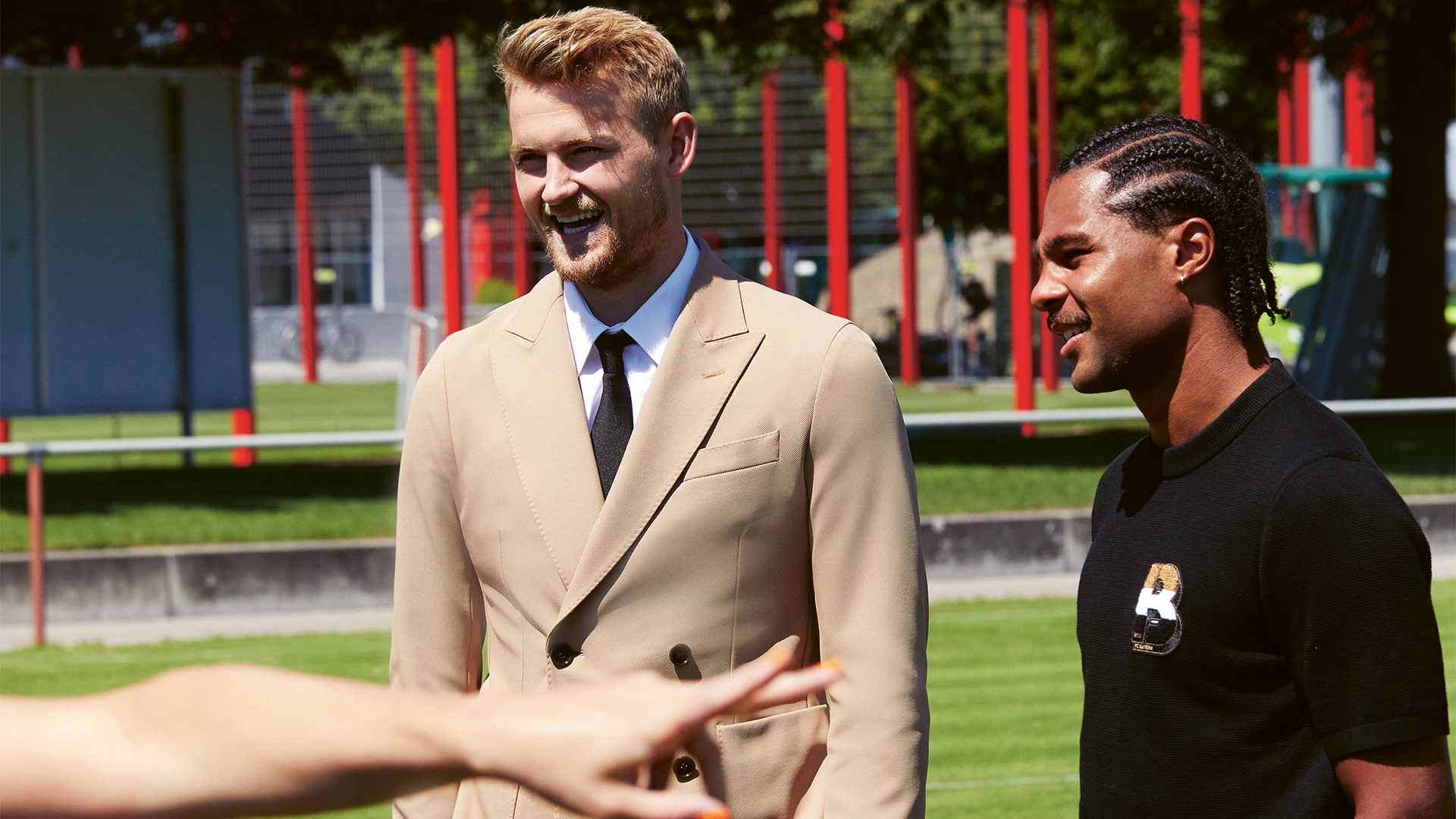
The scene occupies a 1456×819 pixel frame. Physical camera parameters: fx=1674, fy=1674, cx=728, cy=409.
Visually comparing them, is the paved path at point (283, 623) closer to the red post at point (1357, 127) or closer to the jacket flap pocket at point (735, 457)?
the jacket flap pocket at point (735, 457)

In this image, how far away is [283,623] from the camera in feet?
32.0

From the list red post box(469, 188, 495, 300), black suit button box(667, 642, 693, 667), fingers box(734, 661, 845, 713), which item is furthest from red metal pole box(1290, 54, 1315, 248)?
fingers box(734, 661, 845, 713)

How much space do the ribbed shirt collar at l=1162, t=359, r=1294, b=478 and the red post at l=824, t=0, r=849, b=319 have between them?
56.3 feet

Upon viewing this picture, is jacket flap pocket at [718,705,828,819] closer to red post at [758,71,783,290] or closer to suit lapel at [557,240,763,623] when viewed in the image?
suit lapel at [557,240,763,623]

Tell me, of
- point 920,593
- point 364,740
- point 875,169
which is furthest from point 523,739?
point 875,169

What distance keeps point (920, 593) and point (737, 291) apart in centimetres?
56

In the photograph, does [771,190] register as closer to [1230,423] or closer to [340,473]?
[340,473]

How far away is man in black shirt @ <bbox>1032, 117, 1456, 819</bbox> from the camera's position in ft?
6.56

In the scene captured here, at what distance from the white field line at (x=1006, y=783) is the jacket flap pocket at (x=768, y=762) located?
3.80 metres

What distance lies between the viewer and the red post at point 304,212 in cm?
2697

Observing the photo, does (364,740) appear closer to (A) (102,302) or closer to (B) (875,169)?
(A) (102,302)

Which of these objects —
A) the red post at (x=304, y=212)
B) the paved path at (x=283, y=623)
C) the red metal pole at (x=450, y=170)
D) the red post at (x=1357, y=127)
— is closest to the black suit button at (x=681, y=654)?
the paved path at (x=283, y=623)

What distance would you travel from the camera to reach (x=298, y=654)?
8.85m

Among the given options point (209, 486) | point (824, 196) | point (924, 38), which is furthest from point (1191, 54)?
point (824, 196)
